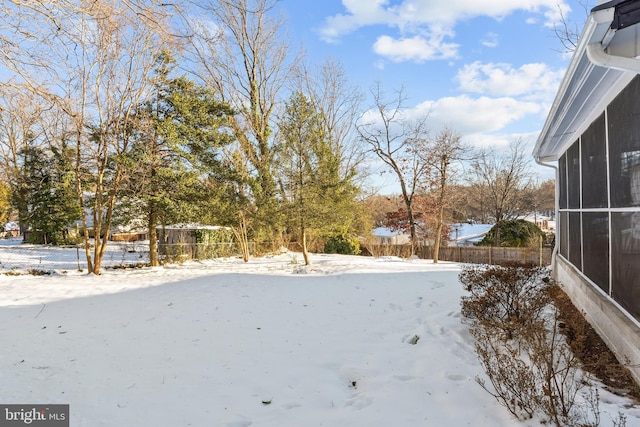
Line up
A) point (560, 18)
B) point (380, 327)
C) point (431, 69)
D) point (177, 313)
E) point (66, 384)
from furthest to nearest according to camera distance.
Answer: point (431, 69)
point (560, 18)
point (177, 313)
point (380, 327)
point (66, 384)

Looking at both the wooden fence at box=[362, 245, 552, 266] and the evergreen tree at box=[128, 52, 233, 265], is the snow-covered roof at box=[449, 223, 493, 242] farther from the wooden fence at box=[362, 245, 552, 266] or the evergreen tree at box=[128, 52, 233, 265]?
the evergreen tree at box=[128, 52, 233, 265]

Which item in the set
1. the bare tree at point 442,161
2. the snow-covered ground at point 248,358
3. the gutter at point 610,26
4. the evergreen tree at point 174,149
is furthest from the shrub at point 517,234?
the gutter at point 610,26

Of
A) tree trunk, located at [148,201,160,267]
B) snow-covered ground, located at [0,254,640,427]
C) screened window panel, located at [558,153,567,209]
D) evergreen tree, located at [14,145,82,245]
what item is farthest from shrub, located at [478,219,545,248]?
evergreen tree, located at [14,145,82,245]

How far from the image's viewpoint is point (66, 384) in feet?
10.3

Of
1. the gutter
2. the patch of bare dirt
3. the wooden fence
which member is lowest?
the wooden fence

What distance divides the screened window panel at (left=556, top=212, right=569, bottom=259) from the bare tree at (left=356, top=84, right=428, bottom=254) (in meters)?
12.1

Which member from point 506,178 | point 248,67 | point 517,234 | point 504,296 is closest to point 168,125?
point 248,67

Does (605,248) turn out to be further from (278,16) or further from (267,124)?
(278,16)

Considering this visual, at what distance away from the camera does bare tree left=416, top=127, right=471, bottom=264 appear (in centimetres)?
1802

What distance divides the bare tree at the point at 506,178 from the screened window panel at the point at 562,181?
52.9 feet

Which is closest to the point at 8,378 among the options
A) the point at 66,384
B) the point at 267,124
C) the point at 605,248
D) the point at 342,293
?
the point at 66,384

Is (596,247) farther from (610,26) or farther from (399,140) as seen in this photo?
(399,140)

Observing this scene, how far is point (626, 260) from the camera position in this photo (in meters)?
3.39

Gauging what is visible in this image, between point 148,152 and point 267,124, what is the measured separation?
7118mm
